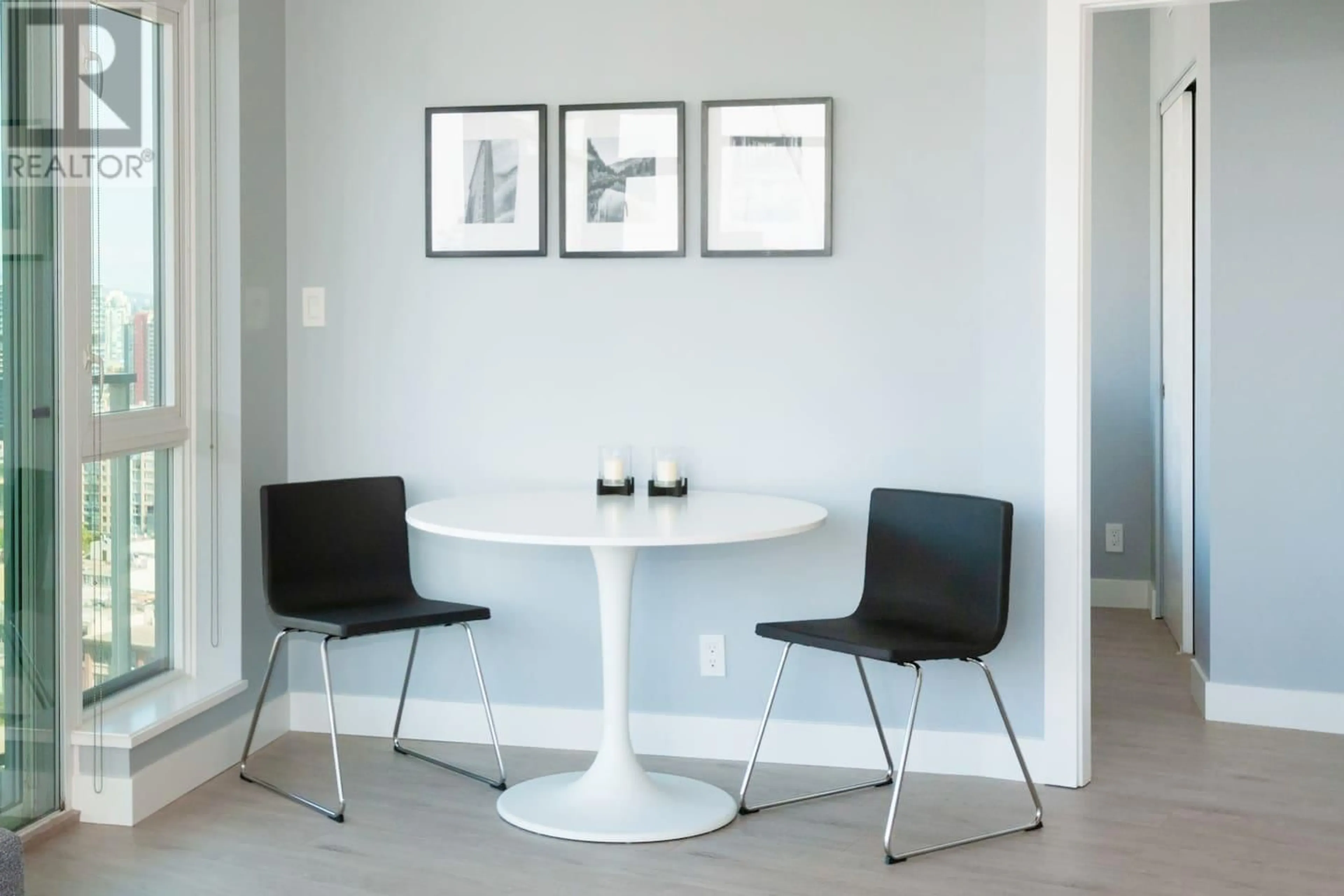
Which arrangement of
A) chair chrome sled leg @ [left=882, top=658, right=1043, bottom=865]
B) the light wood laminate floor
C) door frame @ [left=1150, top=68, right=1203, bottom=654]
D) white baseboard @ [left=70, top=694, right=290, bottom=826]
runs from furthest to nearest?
1. door frame @ [left=1150, top=68, right=1203, bottom=654]
2. white baseboard @ [left=70, top=694, right=290, bottom=826]
3. chair chrome sled leg @ [left=882, top=658, right=1043, bottom=865]
4. the light wood laminate floor

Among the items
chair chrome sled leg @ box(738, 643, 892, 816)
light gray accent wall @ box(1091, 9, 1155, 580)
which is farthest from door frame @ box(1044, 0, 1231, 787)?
light gray accent wall @ box(1091, 9, 1155, 580)

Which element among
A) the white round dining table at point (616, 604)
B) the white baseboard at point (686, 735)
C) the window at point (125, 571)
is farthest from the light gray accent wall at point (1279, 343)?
the window at point (125, 571)

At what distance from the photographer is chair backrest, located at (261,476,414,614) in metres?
3.46

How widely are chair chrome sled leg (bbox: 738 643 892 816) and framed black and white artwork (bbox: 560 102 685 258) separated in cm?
120

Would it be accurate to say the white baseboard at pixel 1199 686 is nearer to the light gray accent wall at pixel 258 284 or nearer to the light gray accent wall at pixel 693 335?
the light gray accent wall at pixel 693 335

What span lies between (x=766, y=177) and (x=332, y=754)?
2.00 m

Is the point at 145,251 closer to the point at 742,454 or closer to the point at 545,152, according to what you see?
the point at 545,152

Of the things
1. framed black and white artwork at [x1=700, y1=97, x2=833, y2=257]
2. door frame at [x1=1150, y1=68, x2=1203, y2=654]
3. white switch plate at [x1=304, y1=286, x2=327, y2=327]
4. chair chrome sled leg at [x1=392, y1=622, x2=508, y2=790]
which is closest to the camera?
chair chrome sled leg at [x1=392, y1=622, x2=508, y2=790]

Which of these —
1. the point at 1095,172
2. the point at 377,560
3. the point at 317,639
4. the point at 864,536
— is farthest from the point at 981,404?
the point at 1095,172

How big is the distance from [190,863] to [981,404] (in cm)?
224

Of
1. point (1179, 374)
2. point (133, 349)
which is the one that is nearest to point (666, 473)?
point (133, 349)

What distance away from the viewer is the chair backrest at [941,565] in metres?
3.15

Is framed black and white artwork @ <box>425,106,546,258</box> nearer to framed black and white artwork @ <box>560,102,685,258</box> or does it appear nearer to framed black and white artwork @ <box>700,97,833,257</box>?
framed black and white artwork @ <box>560,102,685,258</box>

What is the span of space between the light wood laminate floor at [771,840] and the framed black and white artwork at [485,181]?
1.46 meters
